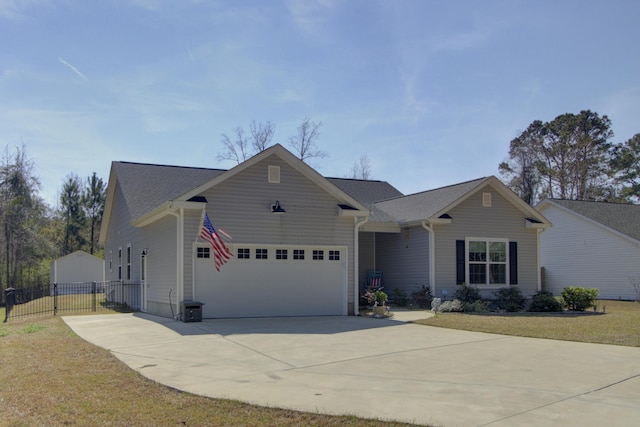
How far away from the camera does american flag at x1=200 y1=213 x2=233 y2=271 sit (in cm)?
1430

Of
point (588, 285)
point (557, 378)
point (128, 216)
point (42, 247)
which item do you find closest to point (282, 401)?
point (557, 378)

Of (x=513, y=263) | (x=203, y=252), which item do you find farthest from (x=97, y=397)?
(x=513, y=263)

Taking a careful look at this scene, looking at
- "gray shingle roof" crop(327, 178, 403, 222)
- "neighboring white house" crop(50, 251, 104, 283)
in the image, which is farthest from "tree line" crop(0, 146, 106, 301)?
"gray shingle roof" crop(327, 178, 403, 222)

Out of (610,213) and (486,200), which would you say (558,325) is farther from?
(610,213)

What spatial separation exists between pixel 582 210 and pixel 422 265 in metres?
12.1

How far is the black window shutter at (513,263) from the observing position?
20859mm

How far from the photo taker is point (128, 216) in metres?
21.8

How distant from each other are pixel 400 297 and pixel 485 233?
12.8ft

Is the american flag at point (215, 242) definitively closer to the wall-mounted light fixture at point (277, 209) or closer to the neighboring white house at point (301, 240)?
the neighboring white house at point (301, 240)

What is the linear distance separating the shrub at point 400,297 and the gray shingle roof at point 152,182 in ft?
27.5

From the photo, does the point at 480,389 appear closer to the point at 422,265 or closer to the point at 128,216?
the point at 422,265

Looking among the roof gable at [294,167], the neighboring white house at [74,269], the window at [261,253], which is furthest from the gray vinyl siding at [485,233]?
the neighboring white house at [74,269]

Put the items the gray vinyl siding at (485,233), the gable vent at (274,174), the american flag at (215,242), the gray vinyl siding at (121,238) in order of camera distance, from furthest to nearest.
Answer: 1. the gray vinyl siding at (121,238)
2. the gray vinyl siding at (485,233)
3. the gable vent at (274,174)
4. the american flag at (215,242)

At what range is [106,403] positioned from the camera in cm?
658
